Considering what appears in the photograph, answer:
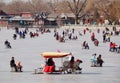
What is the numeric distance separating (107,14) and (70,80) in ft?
227

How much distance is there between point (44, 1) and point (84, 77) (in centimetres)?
16975

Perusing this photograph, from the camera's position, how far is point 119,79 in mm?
16422

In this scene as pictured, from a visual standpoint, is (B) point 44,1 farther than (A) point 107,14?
Yes

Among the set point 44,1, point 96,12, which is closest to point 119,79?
point 96,12

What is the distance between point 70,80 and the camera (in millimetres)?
16078

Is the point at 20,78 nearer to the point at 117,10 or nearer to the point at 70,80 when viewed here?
the point at 70,80

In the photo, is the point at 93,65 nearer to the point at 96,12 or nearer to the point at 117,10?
the point at 117,10

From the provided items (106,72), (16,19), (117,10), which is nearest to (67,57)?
(106,72)

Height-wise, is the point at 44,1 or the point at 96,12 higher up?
the point at 44,1

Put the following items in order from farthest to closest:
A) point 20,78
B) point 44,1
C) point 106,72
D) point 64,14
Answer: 1. point 44,1
2. point 64,14
3. point 106,72
4. point 20,78

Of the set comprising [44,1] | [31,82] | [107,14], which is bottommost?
[31,82]

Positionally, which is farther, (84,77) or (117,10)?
(117,10)

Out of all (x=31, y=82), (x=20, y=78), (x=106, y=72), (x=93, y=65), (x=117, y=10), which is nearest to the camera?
(x=31, y=82)

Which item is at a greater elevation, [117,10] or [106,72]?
[117,10]
